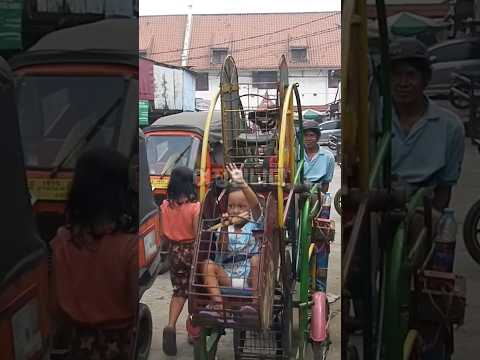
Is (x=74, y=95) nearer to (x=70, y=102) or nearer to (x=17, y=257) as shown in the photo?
(x=70, y=102)

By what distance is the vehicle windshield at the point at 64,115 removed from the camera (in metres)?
1.02

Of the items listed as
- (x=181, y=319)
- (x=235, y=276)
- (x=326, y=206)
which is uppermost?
(x=326, y=206)

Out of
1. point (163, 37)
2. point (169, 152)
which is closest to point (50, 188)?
point (163, 37)

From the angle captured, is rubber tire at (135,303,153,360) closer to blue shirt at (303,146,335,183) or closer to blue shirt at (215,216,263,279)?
blue shirt at (215,216,263,279)

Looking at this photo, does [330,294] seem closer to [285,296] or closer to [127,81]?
[285,296]

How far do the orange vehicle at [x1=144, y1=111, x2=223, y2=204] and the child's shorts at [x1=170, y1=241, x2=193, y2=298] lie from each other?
0.85 feet

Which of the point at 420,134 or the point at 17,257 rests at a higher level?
the point at 420,134

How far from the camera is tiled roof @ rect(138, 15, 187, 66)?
1.25 m

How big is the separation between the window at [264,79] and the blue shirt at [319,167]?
547mm

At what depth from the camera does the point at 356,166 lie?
92cm

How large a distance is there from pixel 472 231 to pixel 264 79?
2.97 ft

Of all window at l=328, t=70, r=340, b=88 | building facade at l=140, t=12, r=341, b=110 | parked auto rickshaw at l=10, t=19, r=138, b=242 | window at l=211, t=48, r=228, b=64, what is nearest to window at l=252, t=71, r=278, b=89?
building facade at l=140, t=12, r=341, b=110

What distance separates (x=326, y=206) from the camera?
2.49m

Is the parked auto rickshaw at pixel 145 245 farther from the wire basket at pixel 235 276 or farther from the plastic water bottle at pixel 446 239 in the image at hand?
the wire basket at pixel 235 276
